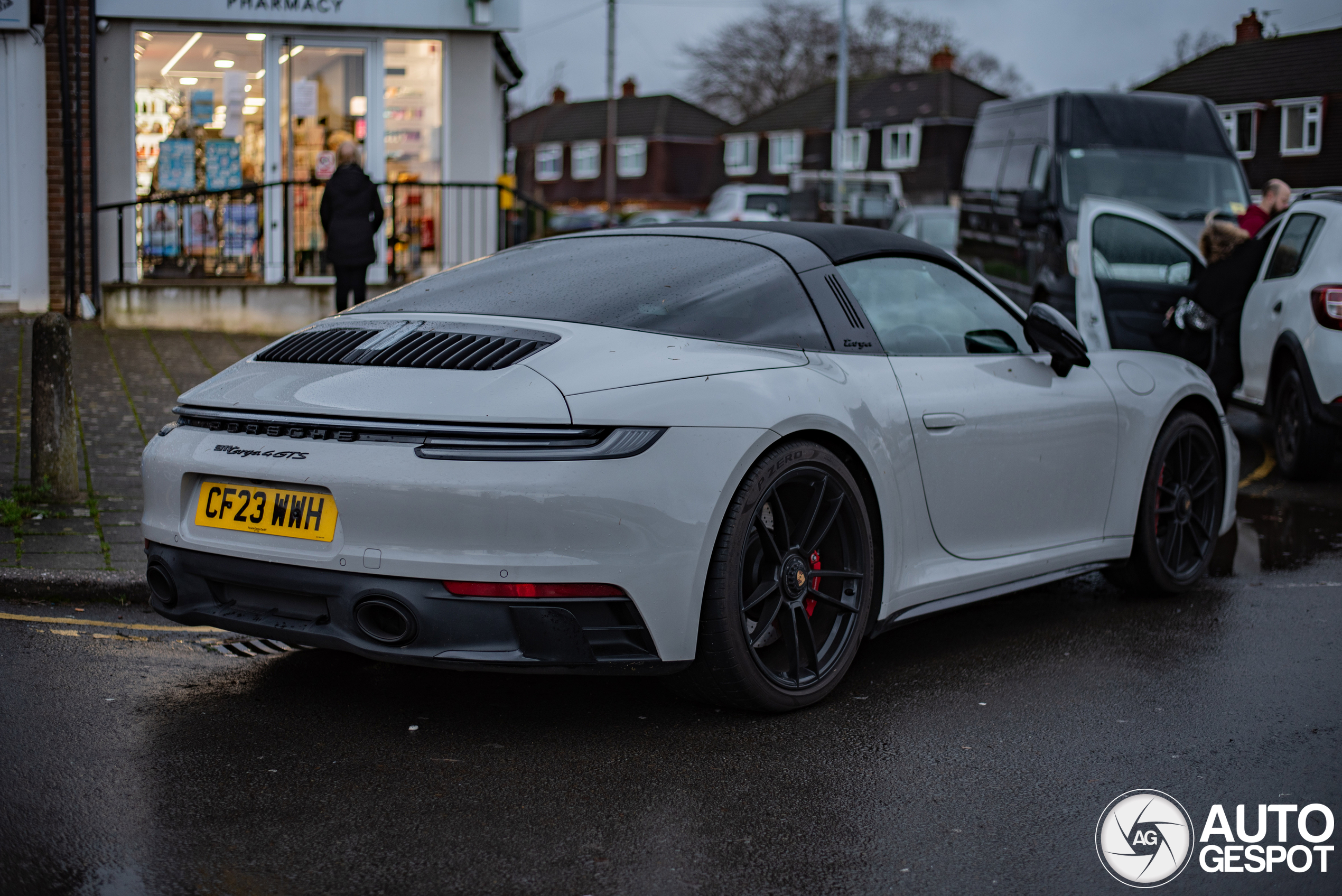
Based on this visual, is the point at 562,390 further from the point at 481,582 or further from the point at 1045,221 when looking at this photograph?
the point at 1045,221

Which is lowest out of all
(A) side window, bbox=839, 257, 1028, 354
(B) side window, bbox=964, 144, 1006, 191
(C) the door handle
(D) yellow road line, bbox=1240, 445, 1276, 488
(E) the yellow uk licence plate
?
(D) yellow road line, bbox=1240, 445, 1276, 488

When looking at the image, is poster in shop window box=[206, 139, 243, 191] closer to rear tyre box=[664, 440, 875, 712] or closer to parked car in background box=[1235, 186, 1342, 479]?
parked car in background box=[1235, 186, 1342, 479]

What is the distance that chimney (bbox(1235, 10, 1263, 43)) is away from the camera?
1927 inches

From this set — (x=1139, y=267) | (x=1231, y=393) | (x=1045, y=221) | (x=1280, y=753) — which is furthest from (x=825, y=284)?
(x=1045, y=221)

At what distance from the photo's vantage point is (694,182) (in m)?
77.7

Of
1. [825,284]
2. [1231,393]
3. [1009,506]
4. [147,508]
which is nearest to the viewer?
[147,508]

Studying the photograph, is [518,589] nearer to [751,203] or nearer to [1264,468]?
[1264,468]

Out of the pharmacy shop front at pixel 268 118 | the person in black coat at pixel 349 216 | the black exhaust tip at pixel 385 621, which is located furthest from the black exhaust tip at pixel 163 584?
the pharmacy shop front at pixel 268 118

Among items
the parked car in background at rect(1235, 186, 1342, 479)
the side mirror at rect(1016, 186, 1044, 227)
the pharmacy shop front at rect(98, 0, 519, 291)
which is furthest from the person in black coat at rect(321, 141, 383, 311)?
the parked car in background at rect(1235, 186, 1342, 479)

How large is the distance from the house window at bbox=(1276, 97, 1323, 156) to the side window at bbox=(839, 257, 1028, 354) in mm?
47776

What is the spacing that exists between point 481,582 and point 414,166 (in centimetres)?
1269

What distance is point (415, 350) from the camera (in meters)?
3.76

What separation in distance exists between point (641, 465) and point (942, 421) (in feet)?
4.27

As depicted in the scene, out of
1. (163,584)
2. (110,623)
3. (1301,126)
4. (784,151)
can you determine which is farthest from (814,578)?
(784,151)
